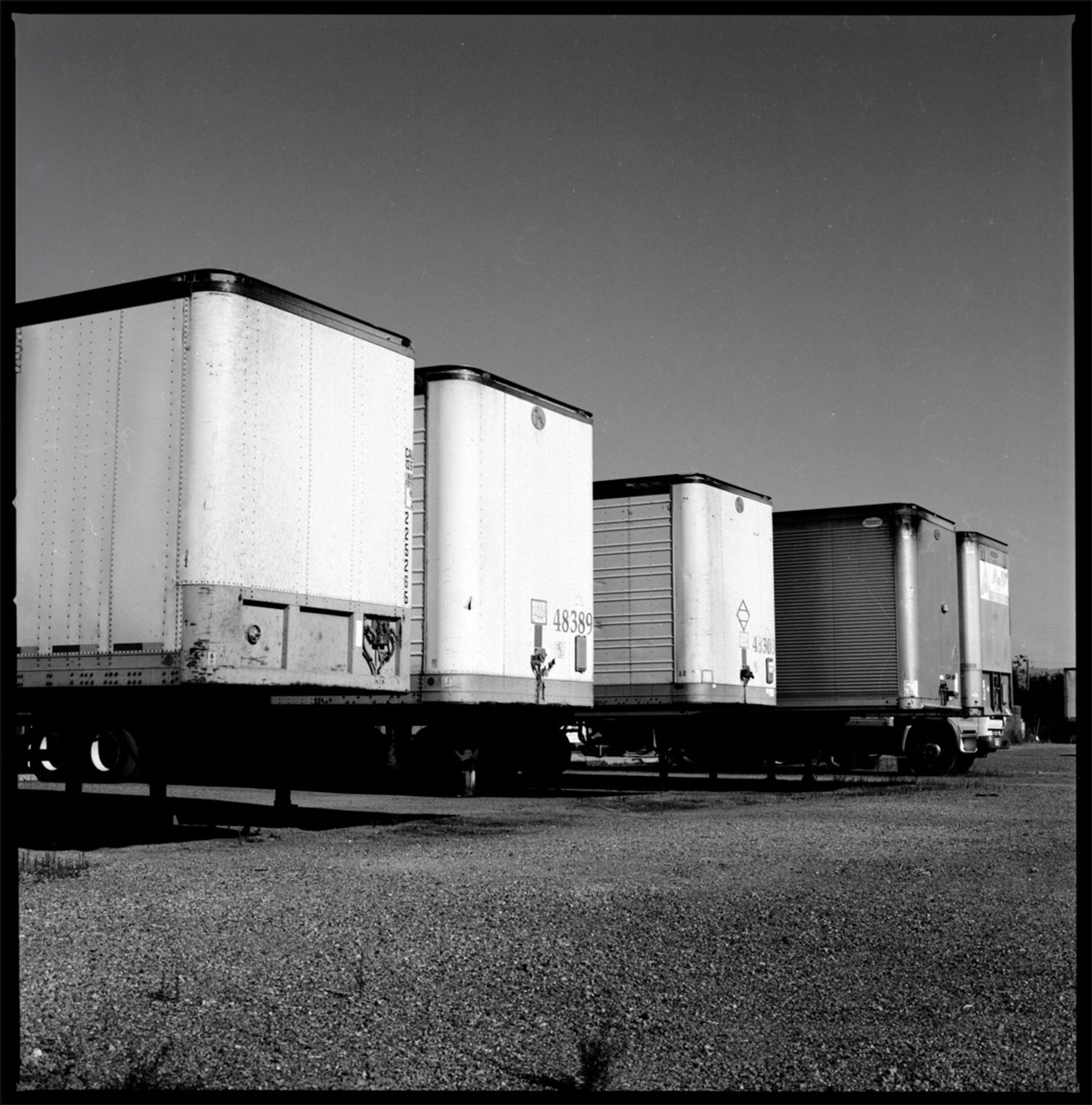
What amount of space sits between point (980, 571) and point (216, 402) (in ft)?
57.5

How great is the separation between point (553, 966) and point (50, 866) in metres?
4.18

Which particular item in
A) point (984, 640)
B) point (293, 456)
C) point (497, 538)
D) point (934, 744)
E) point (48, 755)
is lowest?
point (934, 744)

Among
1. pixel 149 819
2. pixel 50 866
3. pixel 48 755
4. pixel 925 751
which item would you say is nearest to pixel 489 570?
pixel 149 819

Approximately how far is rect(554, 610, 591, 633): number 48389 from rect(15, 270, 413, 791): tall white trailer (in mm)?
3646

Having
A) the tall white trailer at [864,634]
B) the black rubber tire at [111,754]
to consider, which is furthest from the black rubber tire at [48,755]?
the tall white trailer at [864,634]

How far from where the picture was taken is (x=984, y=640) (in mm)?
22969

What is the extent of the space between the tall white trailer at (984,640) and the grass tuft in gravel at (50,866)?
15.0 metres

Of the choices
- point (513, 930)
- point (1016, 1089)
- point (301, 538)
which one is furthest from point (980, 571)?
point (1016, 1089)

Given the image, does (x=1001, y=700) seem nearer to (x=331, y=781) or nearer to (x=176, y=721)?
(x=331, y=781)

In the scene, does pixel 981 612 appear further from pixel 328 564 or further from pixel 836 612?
pixel 328 564

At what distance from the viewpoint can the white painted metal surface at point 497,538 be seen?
A: 12398mm

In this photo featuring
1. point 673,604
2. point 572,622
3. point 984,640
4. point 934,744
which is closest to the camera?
point 572,622

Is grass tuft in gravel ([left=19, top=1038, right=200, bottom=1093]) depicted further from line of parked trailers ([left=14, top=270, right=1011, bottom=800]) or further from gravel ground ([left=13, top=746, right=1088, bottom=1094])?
line of parked trailers ([left=14, top=270, right=1011, bottom=800])

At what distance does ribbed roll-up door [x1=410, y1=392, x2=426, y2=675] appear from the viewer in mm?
12453
